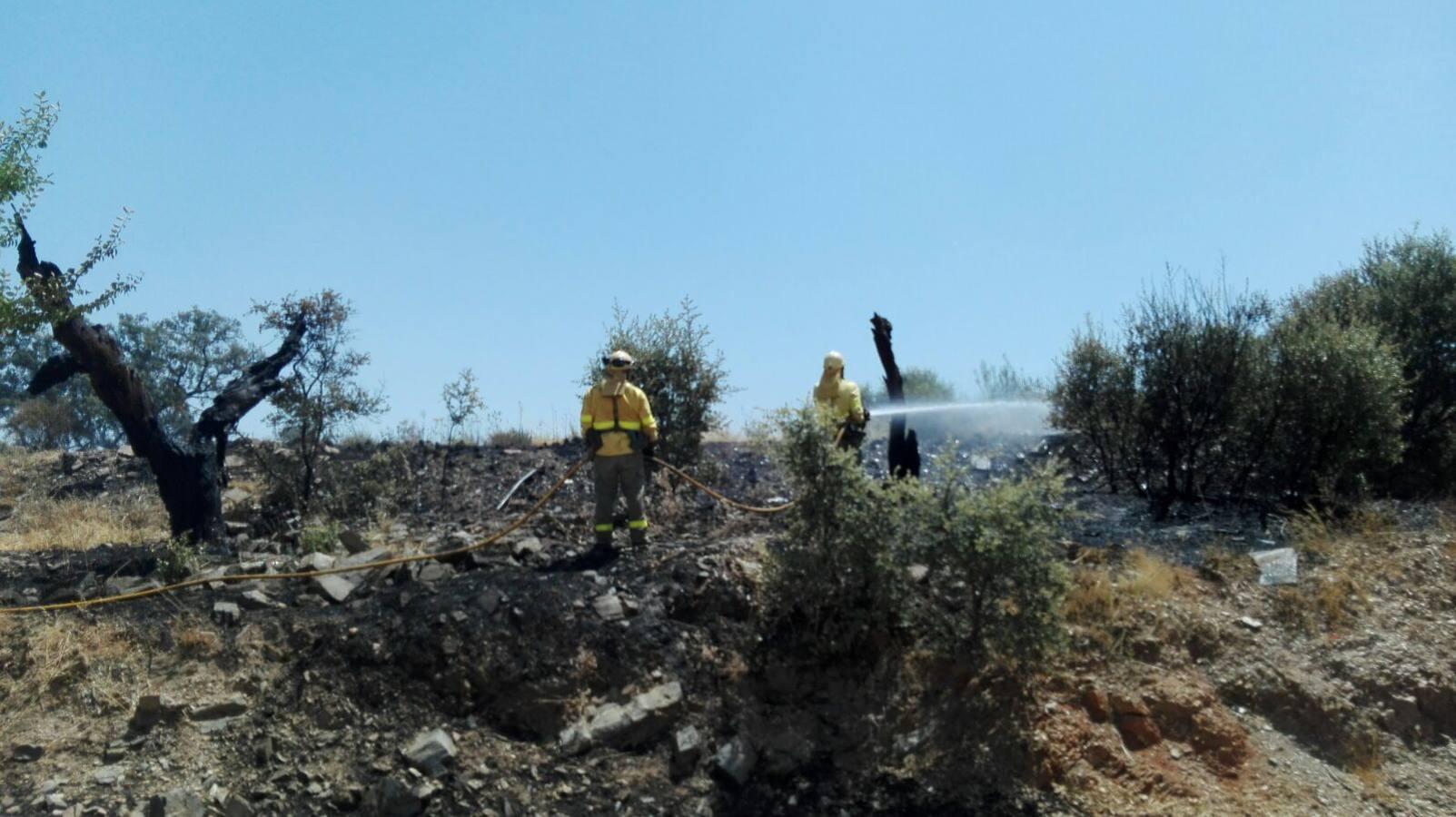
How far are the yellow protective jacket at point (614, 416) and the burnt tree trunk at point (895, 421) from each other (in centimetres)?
321

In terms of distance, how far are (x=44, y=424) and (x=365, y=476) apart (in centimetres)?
1519

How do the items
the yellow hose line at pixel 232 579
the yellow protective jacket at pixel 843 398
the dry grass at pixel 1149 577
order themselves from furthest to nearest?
the yellow protective jacket at pixel 843 398 → the dry grass at pixel 1149 577 → the yellow hose line at pixel 232 579

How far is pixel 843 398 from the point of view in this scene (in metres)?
11.4

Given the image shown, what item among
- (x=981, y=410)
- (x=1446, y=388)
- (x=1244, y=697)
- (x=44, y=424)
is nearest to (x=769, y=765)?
(x=1244, y=697)

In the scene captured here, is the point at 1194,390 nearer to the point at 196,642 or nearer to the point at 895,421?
the point at 895,421

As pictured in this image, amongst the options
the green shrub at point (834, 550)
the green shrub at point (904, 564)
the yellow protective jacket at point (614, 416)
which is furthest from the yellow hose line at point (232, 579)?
the green shrub at point (834, 550)

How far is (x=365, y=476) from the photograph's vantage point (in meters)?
14.7

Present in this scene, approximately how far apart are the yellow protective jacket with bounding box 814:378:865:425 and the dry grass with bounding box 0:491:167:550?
7900 mm

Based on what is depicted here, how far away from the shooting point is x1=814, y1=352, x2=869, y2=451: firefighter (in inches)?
444

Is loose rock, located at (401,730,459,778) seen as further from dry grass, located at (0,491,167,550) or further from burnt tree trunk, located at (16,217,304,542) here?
dry grass, located at (0,491,167,550)

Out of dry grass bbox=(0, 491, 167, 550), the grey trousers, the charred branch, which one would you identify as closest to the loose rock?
the grey trousers

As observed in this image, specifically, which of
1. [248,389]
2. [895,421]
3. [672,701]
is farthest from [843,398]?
A: [248,389]

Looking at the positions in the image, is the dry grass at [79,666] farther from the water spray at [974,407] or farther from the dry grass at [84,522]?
the water spray at [974,407]

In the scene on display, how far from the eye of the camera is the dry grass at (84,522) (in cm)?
1394
